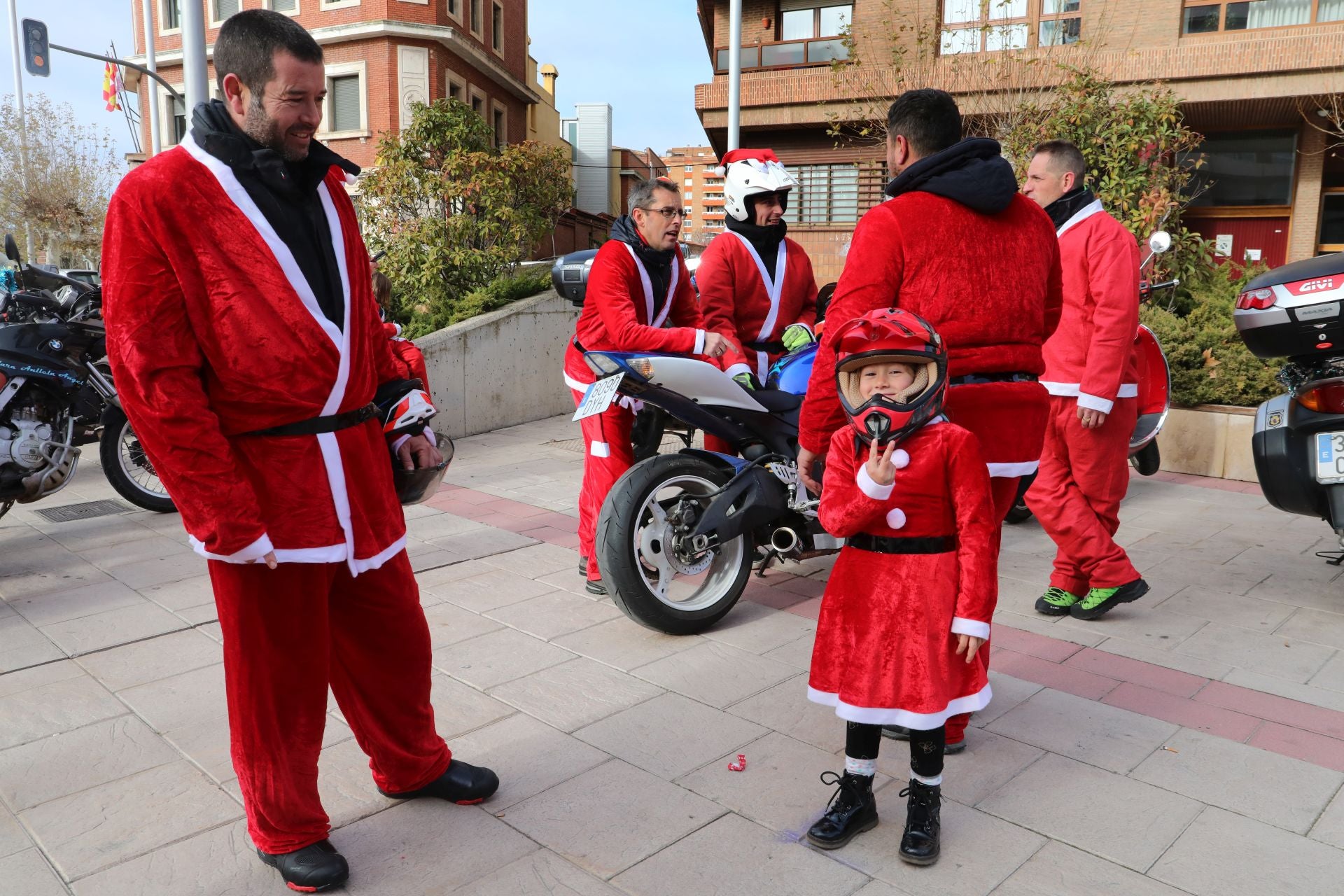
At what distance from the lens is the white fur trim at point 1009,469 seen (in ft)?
9.57

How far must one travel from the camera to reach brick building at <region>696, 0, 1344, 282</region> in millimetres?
15750

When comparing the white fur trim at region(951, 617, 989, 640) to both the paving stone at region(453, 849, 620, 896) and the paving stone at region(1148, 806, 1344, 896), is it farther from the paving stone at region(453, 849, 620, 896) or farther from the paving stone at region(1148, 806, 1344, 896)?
the paving stone at region(453, 849, 620, 896)

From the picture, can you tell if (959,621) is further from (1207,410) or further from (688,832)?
(1207,410)

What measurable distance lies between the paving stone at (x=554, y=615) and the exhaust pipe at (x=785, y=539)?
764 millimetres

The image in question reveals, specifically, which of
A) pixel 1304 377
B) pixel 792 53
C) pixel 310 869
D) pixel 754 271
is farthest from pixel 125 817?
pixel 792 53

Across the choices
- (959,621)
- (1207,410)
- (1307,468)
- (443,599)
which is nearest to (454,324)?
(443,599)

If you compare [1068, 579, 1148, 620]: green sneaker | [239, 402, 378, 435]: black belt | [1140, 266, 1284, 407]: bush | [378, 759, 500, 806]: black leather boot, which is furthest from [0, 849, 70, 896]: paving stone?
[1140, 266, 1284, 407]: bush

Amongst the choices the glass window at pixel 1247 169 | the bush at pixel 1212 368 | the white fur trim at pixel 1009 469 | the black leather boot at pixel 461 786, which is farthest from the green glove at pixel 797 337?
the glass window at pixel 1247 169

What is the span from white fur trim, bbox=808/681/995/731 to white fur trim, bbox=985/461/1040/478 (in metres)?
0.64

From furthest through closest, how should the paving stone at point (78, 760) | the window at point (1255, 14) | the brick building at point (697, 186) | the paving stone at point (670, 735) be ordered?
the brick building at point (697, 186) → the window at point (1255, 14) → the paving stone at point (670, 735) → the paving stone at point (78, 760)

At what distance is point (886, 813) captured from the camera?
276 cm

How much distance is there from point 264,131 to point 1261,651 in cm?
403

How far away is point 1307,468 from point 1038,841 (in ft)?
8.86

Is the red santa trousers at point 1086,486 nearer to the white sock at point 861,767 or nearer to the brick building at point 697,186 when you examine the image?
the white sock at point 861,767
